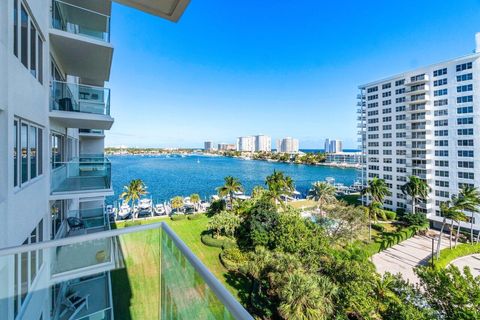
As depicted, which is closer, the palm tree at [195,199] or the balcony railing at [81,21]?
the balcony railing at [81,21]

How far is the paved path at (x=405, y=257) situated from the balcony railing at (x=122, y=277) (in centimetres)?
2071

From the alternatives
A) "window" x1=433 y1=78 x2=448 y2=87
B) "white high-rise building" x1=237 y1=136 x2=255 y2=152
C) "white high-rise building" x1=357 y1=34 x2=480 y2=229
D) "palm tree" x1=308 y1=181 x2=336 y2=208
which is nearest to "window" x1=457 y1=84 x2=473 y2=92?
"white high-rise building" x1=357 y1=34 x2=480 y2=229

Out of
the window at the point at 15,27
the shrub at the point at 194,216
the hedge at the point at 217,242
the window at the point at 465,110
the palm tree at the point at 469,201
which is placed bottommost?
the hedge at the point at 217,242

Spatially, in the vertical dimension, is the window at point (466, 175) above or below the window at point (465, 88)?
below

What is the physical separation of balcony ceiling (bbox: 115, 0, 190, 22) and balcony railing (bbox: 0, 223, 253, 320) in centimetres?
194

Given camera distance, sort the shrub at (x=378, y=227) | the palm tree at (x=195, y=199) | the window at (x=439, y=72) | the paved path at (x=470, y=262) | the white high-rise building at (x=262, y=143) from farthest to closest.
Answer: the white high-rise building at (x=262, y=143) → the palm tree at (x=195, y=199) → the window at (x=439, y=72) → the shrub at (x=378, y=227) → the paved path at (x=470, y=262)

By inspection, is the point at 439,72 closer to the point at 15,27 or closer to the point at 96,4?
the point at 96,4

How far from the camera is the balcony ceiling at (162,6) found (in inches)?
80.0

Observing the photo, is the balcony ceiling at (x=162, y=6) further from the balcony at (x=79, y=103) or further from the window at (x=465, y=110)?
the window at (x=465, y=110)

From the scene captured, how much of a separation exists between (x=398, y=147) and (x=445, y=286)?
29.3 meters

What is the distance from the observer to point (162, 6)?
2.11 meters

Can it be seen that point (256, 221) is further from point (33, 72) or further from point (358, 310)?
point (33, 72)

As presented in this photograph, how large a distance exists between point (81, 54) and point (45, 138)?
3241 millimetres

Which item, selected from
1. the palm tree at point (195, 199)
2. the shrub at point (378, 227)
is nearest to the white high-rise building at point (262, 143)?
the palm tree at point (195, 199)
